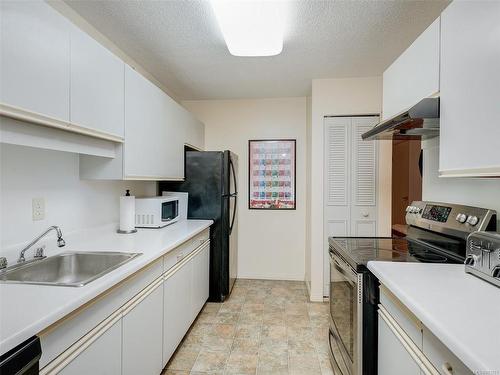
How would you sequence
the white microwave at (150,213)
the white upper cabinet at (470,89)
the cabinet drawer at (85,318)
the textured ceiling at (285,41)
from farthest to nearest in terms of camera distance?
1. the white microwave at (150,213)
2. the textured ceiling at (285,41)
3. the white upper cabinet at (470,89)
4. the cabinet drawer at (85,318)

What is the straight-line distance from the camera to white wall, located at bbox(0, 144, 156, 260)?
146 centimetres

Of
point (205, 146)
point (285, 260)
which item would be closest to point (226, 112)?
point (205, 146)

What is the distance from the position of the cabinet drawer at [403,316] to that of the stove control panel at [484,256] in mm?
353

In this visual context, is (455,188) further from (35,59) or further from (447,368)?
(35,59)

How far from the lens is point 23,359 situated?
81cm

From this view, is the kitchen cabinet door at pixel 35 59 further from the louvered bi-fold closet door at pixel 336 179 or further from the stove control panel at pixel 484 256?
the louvered bi-fold closet door at pixel 336 179

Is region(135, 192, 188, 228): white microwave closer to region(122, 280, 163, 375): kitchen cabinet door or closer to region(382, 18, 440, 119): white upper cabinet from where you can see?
region(122, 280, 163, 375): kitchen cabinet door

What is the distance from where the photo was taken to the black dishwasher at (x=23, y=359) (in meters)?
0.75

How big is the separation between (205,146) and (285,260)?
190 centimetres

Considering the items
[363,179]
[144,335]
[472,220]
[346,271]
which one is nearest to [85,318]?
[144,335]

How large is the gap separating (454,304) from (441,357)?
17cm

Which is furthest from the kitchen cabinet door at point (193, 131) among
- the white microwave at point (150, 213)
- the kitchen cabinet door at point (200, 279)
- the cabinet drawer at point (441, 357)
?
the cabinet drawer at point (441, 357)

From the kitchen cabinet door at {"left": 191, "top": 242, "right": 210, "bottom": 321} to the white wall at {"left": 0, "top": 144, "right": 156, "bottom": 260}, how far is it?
87 cm

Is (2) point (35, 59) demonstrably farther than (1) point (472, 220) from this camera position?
No
